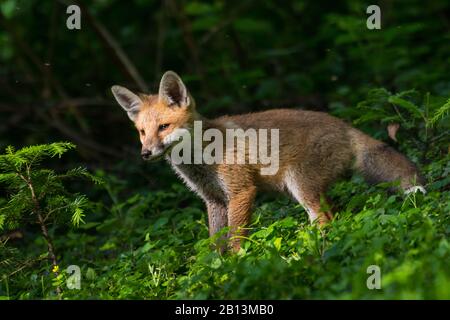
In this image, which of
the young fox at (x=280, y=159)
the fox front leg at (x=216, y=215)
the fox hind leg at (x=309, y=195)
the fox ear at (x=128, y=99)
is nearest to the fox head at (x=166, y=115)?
the young fox at (x=280, y=159)

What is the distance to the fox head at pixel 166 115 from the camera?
266 inches

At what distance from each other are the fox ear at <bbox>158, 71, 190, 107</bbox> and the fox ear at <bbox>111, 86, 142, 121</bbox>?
16.9 inches

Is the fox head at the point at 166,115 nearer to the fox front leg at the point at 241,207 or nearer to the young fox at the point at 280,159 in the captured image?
the young fox at the point at 280,159

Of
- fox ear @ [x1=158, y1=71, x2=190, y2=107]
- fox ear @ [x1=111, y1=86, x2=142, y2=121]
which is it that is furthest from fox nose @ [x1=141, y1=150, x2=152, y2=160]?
fox ear @ [x1=111, y1=86, x2=142, y2=121]

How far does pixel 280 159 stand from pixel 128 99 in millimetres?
1812

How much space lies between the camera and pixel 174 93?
23.0ft

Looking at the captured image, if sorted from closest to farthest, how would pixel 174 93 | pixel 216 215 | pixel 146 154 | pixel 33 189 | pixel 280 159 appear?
pixel 33 189 < pixel 146 154 < pixel 280 159 < pixel 174 93 < pixel 216 215

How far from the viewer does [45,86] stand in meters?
13.0

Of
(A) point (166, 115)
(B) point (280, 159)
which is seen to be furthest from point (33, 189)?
(B) point (280, 159)

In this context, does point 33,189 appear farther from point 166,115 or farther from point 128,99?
point 128,99

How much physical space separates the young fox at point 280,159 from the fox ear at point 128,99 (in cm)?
17

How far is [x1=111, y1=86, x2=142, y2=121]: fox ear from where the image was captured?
728cm

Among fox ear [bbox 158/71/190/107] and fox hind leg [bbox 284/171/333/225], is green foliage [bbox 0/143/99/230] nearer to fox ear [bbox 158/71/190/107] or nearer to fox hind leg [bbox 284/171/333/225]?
fox ear [bbox 158/71/190/107]
